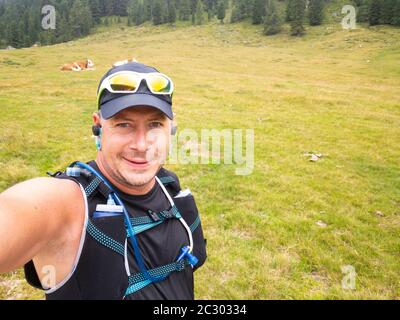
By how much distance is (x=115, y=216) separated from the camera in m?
2.29

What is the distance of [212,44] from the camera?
67000mm

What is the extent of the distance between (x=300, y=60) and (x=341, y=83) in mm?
18888

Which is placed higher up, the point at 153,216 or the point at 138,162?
the point at 138,162

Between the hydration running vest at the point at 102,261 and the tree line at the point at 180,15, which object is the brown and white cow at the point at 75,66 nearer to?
the hydration running vest at the point at 102,261

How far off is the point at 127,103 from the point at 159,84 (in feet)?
1.37

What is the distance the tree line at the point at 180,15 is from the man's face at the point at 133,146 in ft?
264

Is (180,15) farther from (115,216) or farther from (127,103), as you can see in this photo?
(115,216)

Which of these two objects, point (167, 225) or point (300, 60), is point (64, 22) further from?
point (167, 225)

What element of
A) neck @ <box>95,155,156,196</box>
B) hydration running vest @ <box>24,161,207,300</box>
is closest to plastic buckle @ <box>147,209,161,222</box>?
hydration running vest @ <box>24,161,207,300</box>

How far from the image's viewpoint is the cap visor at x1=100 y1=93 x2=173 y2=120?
2.63 m

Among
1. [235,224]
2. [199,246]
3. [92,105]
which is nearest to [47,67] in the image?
[92,105]

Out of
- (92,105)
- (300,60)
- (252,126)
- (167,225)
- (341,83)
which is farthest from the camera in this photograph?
(300,60)

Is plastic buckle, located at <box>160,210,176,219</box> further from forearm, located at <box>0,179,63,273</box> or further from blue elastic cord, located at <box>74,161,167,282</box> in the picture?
forearm, located at <box>0,179,63,273</box>

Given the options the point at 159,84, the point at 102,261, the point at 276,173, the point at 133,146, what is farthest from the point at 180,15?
the point at 102,261
